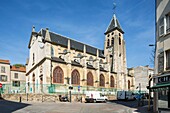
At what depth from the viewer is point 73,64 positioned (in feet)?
137

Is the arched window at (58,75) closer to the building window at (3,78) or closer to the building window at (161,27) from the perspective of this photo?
the building window at (3,78)

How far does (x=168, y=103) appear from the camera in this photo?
467 inches

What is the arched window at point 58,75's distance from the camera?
37362 millimetres

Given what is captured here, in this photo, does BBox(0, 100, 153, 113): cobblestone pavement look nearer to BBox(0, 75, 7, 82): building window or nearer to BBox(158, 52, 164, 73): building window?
BBox(158, 52, 164, 73): building window

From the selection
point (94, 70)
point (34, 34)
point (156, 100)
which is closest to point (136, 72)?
point (94, 70)

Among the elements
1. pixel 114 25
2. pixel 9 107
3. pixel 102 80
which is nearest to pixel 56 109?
pixel 9 107

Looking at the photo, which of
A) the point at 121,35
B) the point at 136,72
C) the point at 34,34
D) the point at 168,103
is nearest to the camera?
the point at 168,103

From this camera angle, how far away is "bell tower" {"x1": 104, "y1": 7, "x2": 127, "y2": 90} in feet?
183

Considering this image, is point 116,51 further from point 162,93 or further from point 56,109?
point 162,93

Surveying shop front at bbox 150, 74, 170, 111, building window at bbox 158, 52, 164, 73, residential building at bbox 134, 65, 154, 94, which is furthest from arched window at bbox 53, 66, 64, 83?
residential building at bbox 134, 65, 154, 94

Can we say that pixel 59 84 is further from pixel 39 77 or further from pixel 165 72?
pixel 165 72

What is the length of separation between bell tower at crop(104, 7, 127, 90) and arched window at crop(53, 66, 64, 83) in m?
21.6

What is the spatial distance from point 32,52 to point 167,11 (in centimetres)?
3862

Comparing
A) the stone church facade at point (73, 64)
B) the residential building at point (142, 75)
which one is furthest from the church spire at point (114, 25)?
the residential building at point (142, 75)
